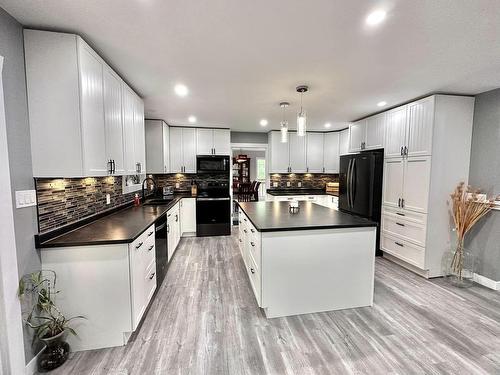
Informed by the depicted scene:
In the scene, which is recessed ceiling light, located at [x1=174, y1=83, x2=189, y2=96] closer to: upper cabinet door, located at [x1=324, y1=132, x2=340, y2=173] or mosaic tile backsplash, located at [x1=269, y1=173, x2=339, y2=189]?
mosaic tile backsplash, located at [x1=269, y1=173, x2=339, y2=189]

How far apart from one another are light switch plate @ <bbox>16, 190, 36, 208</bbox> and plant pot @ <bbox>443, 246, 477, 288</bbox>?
4654mm

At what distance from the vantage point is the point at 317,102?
3357 millimetres

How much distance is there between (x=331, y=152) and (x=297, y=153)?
87 cm

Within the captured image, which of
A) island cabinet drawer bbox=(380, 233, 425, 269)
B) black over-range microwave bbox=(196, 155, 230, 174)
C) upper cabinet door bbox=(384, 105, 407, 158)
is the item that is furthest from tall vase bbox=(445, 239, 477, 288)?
black over-range microwave bbox=(196, 155, 230, 174)

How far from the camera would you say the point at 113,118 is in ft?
7.54

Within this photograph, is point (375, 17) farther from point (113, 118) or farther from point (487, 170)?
point (487, 170)

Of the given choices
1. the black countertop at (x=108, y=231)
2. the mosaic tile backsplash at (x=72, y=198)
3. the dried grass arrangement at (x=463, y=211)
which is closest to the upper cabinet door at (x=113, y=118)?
the mosaic tile backsplash at (x=72, y=198)

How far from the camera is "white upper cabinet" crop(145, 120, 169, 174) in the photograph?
174 inches

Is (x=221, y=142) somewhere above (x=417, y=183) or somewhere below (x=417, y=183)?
above

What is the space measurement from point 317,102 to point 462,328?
3053 mm

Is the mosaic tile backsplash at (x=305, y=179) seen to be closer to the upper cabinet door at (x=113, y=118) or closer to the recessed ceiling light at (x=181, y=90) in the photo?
the recessed ceiling light at (x=181, y=90)

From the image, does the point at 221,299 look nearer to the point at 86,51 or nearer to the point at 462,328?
the point at 462,328

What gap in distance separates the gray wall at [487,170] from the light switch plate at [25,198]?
4.85 m

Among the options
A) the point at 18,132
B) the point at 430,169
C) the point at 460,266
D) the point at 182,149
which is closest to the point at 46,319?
the point at 18,132
